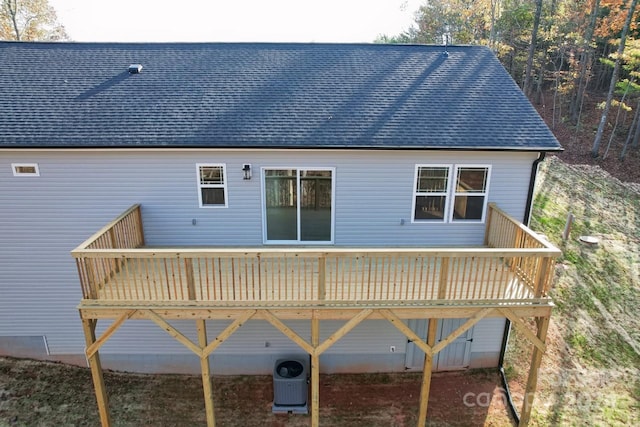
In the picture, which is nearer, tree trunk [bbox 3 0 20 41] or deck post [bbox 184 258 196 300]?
deck post [bbox 184 258 196 300]

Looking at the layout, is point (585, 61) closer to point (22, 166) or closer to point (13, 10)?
point (22, 166)

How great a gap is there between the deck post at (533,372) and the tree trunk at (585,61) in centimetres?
2353

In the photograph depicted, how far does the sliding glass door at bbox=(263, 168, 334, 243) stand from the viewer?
8664 millimetres

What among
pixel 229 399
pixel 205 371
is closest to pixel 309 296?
pixel 205 371

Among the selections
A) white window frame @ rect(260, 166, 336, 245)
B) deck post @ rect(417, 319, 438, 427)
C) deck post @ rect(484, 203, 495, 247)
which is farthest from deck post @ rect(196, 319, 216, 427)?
deck post @ rect(484, 203, 495, 247)

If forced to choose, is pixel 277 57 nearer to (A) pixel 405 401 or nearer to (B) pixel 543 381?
(A) pixel 405 401

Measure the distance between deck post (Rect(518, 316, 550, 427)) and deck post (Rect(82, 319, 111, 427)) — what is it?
25.8ft

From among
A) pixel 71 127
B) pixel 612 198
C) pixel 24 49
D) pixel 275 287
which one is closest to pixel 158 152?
pixel 71 127

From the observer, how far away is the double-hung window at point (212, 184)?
28.0 ft

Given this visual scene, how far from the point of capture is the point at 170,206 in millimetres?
8680

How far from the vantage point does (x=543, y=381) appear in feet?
30.9

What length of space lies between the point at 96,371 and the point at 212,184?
409cm

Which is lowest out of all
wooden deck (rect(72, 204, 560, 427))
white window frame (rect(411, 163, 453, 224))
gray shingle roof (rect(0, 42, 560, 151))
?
wooden deck (rect(72, 204, 560, 427))

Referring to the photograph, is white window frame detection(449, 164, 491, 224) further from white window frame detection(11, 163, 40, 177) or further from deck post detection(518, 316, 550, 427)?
white window frame detection(11, 163, 40, 177)
